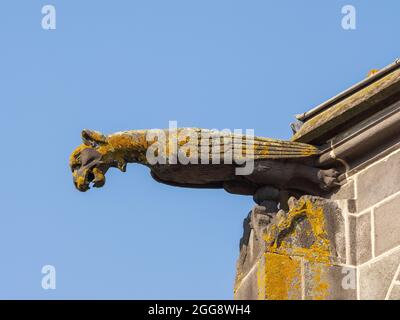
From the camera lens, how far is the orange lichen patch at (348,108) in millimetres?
19641

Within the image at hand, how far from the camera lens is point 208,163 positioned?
65.2 ft

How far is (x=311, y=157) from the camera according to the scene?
20.0 m

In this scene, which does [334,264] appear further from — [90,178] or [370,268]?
[90,178]

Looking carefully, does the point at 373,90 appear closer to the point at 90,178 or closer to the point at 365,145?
the point at 365,145

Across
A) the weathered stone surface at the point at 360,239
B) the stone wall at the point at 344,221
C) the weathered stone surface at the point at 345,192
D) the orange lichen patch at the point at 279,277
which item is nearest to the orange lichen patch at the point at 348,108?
the stone wall at the point at 344,221

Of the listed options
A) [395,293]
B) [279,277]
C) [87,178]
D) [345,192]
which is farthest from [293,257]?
[87,178]

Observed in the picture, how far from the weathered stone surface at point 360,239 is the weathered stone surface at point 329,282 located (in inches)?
3.1

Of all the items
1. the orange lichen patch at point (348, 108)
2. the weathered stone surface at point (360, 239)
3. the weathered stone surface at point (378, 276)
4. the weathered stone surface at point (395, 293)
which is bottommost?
the weathered stone surface at point (395, 293)

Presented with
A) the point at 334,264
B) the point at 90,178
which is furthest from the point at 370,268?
the point at 90,178

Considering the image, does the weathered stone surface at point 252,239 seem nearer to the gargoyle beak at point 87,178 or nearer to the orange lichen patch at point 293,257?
the orange lichen patch at point 293,257

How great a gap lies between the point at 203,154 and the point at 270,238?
0.61 meters

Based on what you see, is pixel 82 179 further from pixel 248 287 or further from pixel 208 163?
pixel 248 287
